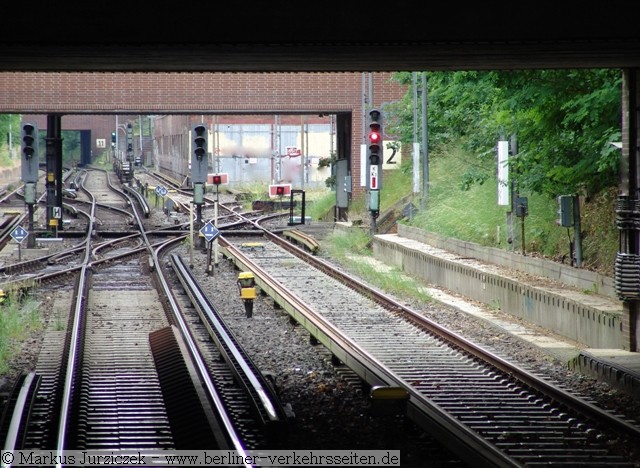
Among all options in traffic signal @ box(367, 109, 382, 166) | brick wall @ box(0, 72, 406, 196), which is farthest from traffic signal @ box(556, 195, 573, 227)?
brick wall @ box(0, 72, 406, 196)

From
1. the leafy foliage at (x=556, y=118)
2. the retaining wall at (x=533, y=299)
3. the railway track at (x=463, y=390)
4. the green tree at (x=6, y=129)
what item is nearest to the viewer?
the railway track at (x=463, y=390)

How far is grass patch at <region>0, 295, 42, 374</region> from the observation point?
1538 cm

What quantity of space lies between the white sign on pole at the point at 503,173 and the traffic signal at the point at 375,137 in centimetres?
834

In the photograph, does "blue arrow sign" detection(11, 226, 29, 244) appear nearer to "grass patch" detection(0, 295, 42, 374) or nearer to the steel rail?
the steel rail

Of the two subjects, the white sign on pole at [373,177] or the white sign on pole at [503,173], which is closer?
the white sign on pole at [503,173]

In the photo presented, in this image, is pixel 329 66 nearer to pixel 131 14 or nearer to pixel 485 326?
pixel 131 14

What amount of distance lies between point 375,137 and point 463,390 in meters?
18.3

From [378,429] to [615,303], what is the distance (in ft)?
21.5

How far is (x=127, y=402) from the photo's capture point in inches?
476

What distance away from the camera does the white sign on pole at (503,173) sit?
21734mm

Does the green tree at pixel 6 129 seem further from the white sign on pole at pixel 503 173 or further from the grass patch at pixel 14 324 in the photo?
the white sign on pole at pixel 503 173

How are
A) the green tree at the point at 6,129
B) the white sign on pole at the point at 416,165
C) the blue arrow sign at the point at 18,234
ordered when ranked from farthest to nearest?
the green tree at the point at 6,129
the white sign on pole at the point at 416,165
the blue arrow sign at the point at 18,234

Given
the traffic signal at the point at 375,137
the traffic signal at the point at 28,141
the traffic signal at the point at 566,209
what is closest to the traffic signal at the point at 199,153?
the traffic signal at the point at 375,137

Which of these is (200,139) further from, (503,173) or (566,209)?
(566,209)
